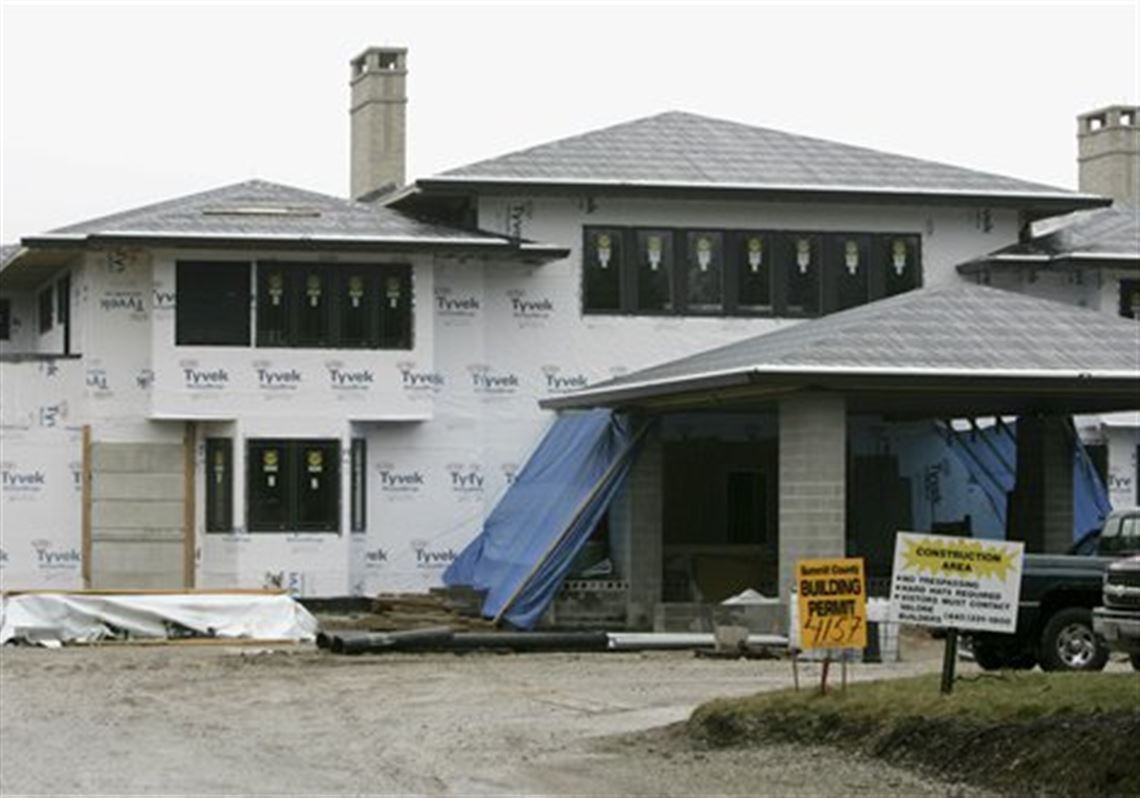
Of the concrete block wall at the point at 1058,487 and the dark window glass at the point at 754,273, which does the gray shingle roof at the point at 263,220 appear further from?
the concrete block wall at the point at 1058,487

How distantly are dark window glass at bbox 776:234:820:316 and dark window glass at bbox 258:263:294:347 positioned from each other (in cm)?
839

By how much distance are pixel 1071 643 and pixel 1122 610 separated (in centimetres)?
564

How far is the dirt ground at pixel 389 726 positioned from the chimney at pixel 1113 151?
21469 mm

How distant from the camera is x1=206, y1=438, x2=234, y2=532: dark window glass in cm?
4119

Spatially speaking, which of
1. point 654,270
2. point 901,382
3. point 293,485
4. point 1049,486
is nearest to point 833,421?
point 901,382

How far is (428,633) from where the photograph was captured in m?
33.3

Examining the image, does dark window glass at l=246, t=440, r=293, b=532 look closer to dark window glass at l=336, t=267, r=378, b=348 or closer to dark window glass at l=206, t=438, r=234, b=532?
dark window glass at l=206, t=438, r=234, b=532

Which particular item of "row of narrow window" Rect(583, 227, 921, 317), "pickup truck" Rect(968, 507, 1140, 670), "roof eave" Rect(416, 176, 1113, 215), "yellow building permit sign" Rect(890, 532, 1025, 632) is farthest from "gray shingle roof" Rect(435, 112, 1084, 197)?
"yellow building permit sign" Rect(890, 532, 1025, 632)

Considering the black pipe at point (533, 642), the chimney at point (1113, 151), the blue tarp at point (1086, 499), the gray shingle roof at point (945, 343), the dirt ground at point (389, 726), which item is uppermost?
the chimney at point (1113, 151)

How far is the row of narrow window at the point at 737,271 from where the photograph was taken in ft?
141

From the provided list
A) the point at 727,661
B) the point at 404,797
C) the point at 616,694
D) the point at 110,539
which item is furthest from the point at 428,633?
the point at 404,797

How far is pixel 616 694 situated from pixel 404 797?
8995 millimetres

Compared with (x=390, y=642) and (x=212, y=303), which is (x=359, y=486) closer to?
(x=212, y=303)

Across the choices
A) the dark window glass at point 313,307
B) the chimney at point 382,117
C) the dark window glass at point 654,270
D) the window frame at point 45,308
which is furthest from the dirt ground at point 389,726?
the chimney at point 382,117
